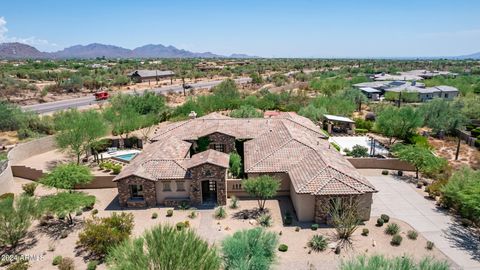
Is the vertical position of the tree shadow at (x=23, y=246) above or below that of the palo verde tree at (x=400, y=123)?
below

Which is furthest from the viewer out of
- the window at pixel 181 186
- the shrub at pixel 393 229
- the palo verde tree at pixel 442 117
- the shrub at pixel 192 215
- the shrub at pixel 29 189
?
the palo verde tree at pixel 442 117

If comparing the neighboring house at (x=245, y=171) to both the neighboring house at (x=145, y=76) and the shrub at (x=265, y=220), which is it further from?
the neighboring house at (x=145, y=76)

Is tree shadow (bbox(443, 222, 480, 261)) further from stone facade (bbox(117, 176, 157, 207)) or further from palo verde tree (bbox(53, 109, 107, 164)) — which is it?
palo verde tree (bbox(53, 109, 107, 164))

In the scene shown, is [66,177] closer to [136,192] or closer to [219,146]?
[136,192]

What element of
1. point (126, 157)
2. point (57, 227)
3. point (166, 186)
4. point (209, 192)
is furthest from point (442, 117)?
point (57, 227)

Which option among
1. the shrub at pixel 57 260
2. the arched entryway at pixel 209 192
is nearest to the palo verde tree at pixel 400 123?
the arched entryway at pixel 209 192

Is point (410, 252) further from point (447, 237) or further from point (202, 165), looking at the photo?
point (202, 165)
